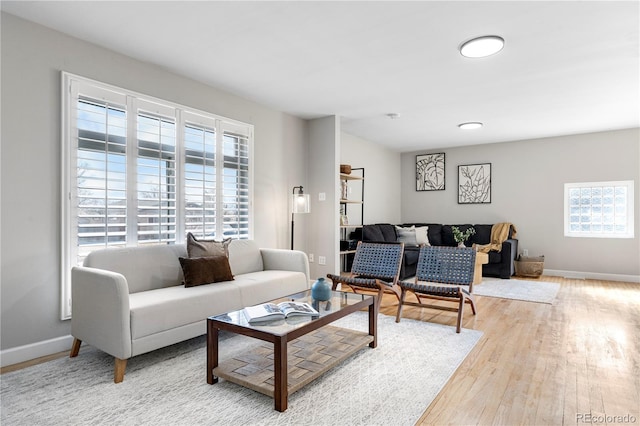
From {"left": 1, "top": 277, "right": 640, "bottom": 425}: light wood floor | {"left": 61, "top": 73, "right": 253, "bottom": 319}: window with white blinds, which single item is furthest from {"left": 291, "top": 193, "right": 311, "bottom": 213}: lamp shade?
{"left": 1, "top": 277, "right": 640, "bottom": 425}: light wood floor

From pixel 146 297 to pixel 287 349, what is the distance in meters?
1.15

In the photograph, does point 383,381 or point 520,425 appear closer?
point 520,425

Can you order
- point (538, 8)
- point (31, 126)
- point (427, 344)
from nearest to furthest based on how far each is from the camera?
1. point (538, 8)
2. point (31, 126)
3. point (427, 344)

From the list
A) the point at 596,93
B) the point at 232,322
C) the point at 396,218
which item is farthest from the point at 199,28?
the point at 396,218

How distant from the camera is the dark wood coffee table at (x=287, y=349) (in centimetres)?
200

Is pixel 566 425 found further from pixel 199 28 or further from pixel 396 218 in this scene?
pixel 396 218

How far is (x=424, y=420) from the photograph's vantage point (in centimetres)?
192

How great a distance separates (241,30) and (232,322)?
7.00 feet

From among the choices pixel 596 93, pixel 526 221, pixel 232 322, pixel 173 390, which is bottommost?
pixel 173 390

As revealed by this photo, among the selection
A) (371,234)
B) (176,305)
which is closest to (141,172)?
(176,305)

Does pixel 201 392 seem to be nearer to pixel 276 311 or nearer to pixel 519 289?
pixel 276 311

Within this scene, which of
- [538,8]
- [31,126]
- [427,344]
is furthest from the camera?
[427,344]

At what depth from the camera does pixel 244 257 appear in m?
3.98

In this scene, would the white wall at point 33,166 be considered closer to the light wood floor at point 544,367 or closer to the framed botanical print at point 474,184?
the light wood floor at point 544,367
